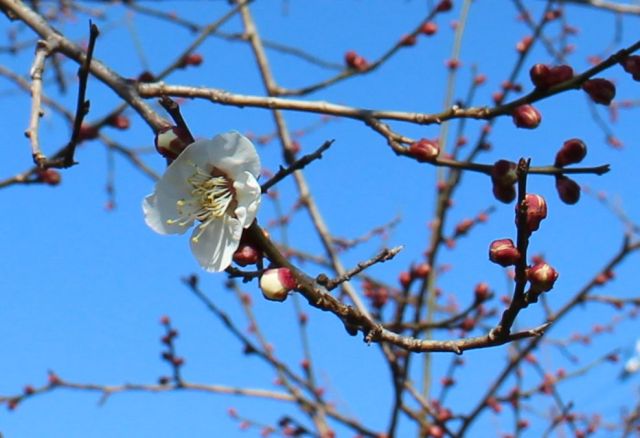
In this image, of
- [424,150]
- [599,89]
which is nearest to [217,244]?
[424,150]

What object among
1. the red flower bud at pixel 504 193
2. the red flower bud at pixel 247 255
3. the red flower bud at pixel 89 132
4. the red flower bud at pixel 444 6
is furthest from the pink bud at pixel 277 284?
the red flower bud at pixel 444 6

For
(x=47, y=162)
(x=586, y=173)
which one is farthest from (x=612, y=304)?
(x=47, y=162)

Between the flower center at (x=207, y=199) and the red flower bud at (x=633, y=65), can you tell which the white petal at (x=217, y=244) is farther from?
the red flower bud at (x=633, y=65)

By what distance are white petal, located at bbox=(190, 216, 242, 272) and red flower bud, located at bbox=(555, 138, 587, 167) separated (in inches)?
20.5

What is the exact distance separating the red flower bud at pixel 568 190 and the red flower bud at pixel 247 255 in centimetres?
51

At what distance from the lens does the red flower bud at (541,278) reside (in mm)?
934

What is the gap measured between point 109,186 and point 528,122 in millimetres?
2461

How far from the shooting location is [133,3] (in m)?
3.02

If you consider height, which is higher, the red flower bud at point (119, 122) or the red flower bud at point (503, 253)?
the red flower bud at point (119, 122)

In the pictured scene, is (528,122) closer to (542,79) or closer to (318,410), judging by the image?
(542,79)

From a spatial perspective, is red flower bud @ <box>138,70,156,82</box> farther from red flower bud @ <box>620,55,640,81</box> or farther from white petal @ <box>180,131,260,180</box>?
red flower bud @ <box>620,55,640,81</box>

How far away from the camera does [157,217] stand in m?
1.26

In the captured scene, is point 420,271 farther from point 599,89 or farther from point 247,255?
point 247,255

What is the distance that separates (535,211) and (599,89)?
441 mm
